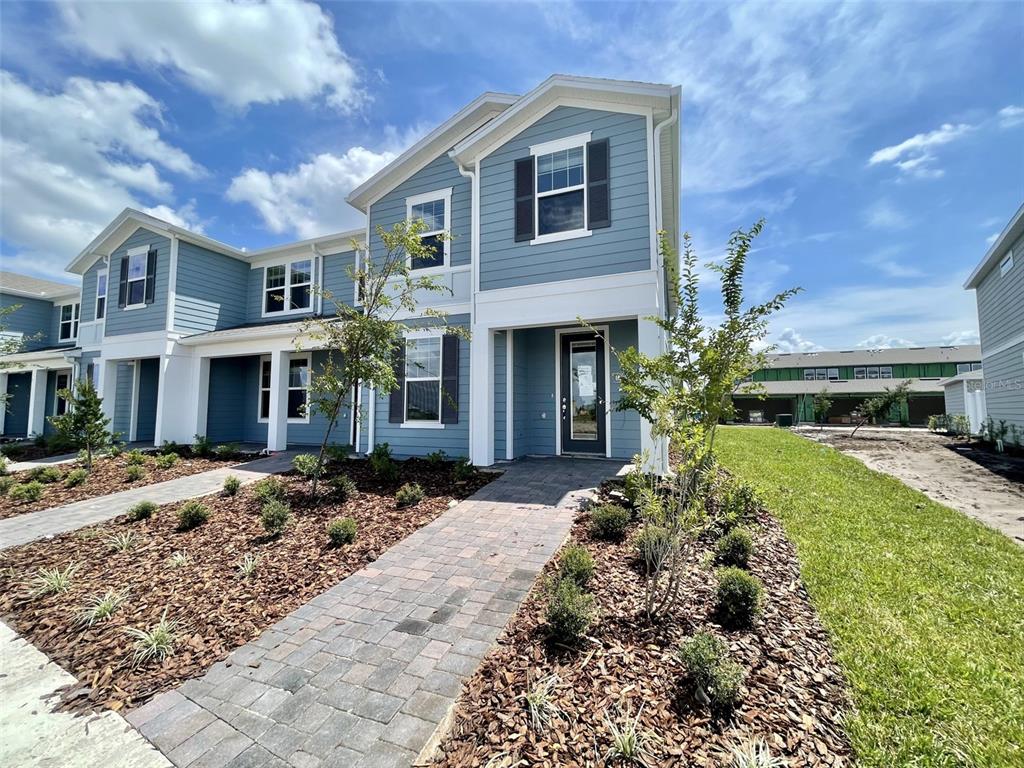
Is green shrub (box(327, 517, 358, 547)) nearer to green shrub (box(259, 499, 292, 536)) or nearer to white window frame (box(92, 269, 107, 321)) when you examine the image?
green shrub (box(259, 499, 292, 536))

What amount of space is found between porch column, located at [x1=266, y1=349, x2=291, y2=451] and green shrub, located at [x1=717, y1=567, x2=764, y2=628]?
11.3 metres

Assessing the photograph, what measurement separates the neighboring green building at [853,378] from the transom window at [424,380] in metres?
28.0

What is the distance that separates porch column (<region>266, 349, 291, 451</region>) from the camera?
37.0ft

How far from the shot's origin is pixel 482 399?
8383 mm

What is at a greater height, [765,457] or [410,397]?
[410,397]

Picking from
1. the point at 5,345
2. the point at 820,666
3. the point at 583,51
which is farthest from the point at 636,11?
the point at 5,345

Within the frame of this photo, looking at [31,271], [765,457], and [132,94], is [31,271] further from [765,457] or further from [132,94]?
[765,457]

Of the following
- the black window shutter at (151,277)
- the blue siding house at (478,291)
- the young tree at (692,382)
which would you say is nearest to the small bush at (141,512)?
the blue siding house at (478,291)

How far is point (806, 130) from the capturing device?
8.27 meters

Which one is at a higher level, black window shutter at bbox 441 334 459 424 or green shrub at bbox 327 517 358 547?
black window shutter at bbox 441 334 459 424

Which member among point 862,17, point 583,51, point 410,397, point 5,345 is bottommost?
point 410,397

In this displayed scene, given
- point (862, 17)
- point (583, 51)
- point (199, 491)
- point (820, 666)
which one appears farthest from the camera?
point (583, 51)

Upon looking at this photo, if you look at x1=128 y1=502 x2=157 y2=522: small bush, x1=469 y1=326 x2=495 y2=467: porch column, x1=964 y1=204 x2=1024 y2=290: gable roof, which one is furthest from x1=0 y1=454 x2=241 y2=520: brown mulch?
x1=964 y1=204 x2=1024 y2=290: gable roof

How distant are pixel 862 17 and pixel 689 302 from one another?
6874 millimetres
